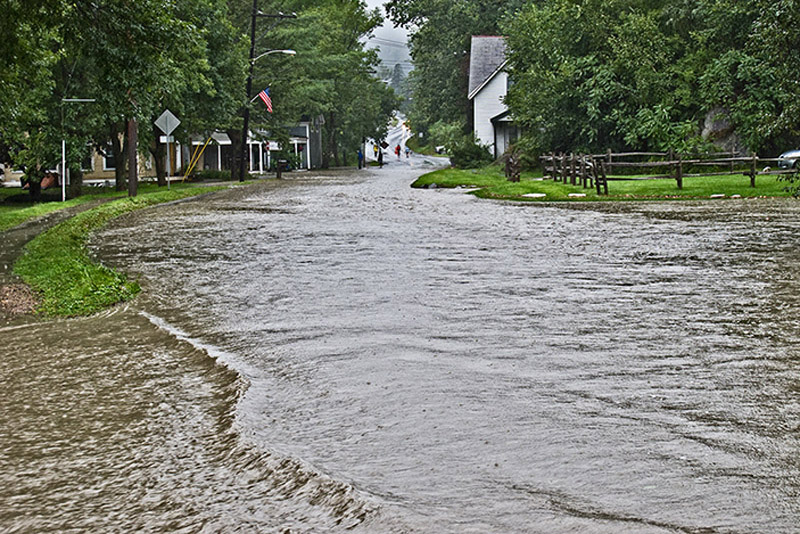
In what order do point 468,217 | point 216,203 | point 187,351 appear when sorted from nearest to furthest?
point 187,351
point 468,217
point 216,203

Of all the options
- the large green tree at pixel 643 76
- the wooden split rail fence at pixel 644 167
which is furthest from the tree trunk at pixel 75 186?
the large green tree at pixel 643 76

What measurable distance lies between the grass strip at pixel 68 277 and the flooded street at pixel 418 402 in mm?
457

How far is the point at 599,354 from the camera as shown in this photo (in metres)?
7.62

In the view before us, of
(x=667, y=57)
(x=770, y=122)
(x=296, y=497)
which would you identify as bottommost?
(x=296, y=497)

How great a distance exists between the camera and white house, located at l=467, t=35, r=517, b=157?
69.6m

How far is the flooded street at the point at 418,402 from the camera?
4.59m

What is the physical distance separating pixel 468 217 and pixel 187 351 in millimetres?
14434

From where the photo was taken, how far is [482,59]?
70.6m

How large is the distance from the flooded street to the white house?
188 feet

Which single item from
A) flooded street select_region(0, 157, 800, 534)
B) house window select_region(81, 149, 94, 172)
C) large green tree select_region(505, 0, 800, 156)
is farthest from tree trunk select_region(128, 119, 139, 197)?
large green tree select_region(505, 0, 800, 156)

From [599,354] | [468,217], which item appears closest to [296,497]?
[599,354]

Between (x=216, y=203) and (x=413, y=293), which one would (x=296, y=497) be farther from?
(x=216, y=203)

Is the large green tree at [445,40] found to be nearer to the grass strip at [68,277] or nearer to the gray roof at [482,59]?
the gray roof at [482,59]

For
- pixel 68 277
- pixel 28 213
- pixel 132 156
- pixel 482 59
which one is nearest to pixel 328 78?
pixel 482 59
